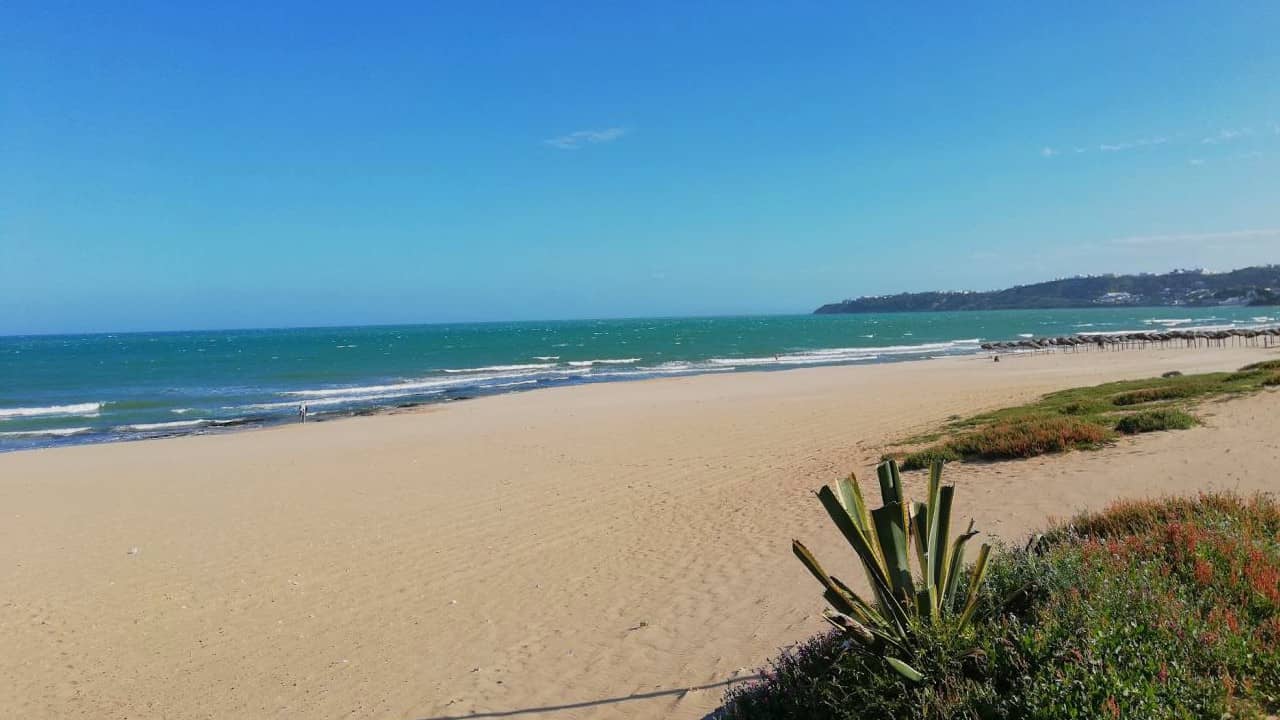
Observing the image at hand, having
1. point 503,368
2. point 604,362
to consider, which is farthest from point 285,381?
point 604,362

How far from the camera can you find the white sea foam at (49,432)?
25.9 meters

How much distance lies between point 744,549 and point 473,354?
215 feet

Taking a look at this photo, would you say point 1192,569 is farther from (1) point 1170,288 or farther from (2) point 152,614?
(1) point 1170,288

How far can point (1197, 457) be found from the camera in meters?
10.1

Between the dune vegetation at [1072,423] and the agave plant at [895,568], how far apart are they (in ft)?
19.5

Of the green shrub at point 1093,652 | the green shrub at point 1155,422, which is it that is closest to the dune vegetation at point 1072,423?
the green shrub at point 1155,422

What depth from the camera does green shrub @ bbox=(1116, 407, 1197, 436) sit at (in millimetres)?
11938

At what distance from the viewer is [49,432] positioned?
87.1 feet

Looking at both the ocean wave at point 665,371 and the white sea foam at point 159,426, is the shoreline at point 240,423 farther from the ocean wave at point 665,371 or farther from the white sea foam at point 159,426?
the ocean wave at point 665,371

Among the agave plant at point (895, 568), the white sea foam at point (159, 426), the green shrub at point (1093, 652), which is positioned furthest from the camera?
the white sea foam at point (159, 426)

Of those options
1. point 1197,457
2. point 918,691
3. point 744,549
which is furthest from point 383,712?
point 1197,457

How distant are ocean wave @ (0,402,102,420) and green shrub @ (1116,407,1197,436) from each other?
3621 centimetres

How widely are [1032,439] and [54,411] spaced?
1516 inches

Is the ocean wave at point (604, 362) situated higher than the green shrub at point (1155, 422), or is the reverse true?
the green shrub at point (1155, 422)
